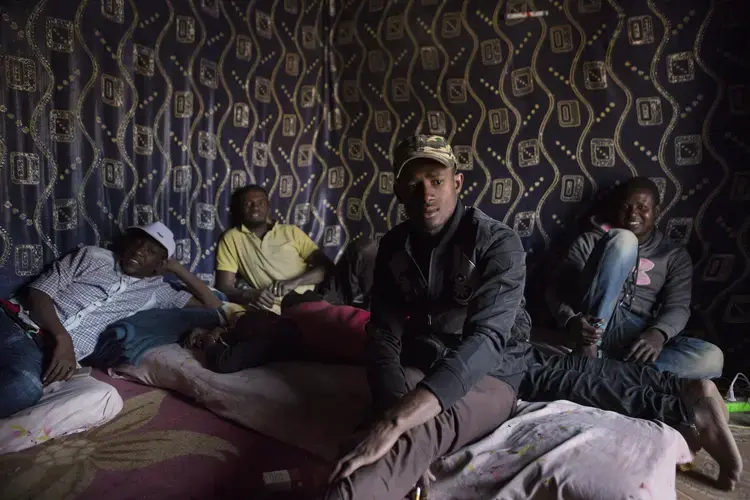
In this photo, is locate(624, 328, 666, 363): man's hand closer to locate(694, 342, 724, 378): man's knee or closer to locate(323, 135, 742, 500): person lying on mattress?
locate(694, 342, 724, 378): man's knee

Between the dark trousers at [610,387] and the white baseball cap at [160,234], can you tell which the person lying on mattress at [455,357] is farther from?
the white baseball cap at [160,234]

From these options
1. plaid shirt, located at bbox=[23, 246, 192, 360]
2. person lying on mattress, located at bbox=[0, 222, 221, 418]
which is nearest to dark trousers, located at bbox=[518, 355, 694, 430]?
person lying on mattress, located at bbox=[0, 222, 221, 418]

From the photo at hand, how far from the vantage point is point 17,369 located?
180 cm

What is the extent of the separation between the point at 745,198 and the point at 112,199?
128 inches

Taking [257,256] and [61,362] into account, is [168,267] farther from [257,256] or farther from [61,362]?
[61,362]

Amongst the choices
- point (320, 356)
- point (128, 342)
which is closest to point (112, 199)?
point (128, 342)

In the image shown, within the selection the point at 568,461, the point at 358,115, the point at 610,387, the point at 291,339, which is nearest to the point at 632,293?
the point at 610,387

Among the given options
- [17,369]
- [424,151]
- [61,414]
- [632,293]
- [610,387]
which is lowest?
[61,414]

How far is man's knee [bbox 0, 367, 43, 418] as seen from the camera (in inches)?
67.1

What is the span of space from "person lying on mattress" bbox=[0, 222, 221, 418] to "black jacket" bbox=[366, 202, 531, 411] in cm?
132

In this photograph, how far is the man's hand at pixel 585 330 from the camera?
6.89 feet

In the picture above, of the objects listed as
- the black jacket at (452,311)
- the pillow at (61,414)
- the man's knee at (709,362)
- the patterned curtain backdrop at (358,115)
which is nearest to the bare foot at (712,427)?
the black jacket at (452,311)

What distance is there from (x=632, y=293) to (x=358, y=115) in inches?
82.6

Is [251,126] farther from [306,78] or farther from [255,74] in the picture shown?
[306,78]
